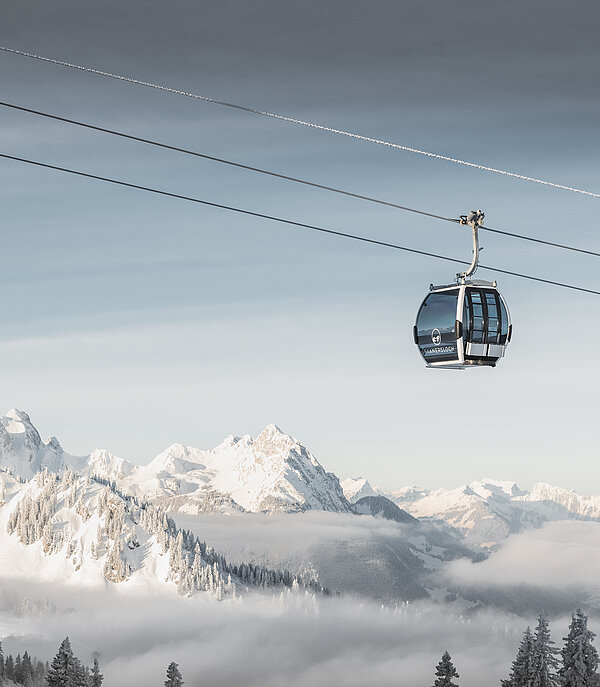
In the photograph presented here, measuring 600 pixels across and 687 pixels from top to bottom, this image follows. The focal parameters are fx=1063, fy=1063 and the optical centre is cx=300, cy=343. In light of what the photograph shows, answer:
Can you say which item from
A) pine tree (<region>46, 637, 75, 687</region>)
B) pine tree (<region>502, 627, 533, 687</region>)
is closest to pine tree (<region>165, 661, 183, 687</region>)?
pine tree (<region>46, 637, 75, 687</region>)

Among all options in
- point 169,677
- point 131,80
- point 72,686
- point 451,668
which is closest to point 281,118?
point 131,80

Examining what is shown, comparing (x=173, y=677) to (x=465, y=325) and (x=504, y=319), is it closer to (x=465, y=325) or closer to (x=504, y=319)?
(x=504, y=319)

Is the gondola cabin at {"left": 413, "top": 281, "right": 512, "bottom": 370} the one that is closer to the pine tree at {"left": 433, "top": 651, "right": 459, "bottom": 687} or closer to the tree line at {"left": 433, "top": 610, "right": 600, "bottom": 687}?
the tree line at {"left": 433, "top": 610, "right": 600, "bottom": 687}

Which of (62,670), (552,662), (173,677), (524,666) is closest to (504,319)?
(552,662)

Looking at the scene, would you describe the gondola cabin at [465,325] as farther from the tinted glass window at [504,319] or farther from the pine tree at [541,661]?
the pine tree at [541,661]

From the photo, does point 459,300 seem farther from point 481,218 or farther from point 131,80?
point 131,80

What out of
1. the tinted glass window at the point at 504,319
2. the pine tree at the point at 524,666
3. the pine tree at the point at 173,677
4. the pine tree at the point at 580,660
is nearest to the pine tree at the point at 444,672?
the pine tree at the point at 524,666
